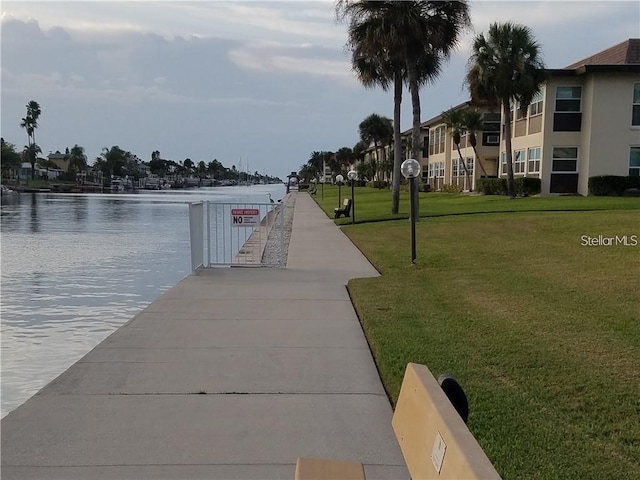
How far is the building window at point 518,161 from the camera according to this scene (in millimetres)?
37312

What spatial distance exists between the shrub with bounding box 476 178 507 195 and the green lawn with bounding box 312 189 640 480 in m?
23.6

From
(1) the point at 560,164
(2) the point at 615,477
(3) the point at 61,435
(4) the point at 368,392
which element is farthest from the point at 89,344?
(1) the point at 560,164

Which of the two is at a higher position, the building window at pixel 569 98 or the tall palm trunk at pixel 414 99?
the building window at pixel 569 98

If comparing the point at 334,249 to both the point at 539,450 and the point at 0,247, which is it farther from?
the point at 539,450

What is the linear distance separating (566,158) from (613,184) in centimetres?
320

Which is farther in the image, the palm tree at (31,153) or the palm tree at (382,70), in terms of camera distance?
the palm tree at (31,153)

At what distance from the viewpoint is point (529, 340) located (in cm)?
636

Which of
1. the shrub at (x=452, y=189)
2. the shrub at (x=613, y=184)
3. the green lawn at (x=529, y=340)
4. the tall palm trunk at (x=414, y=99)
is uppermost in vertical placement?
the tall palm trunk at (x=414, y=99)

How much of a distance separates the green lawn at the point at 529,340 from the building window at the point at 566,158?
21.3 meters

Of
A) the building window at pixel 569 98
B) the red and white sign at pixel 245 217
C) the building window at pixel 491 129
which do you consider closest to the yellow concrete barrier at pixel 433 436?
the red and white sign at pixel 245 217

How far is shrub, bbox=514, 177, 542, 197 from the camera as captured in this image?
3394cm

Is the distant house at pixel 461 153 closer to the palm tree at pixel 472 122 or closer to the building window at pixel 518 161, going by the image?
the palm tree at pixel 472 122

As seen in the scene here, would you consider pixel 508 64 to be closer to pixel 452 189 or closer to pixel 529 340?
pixel 452 189

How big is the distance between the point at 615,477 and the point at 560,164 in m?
32.7
